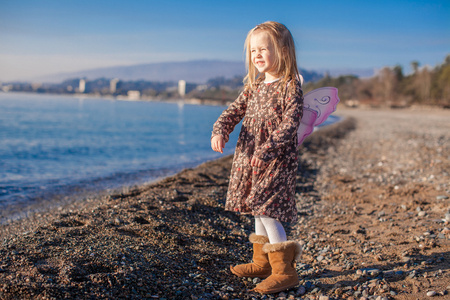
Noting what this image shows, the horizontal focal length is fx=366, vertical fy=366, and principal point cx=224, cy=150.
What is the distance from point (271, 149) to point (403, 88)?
80345mm

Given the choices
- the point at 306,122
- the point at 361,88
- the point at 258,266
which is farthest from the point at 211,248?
the point at 361,88

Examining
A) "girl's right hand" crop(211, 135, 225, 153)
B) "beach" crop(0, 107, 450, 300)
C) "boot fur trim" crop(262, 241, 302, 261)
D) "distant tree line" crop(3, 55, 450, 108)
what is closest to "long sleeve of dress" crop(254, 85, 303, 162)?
"girl's right hand" crop(211, 135, 225, 153)

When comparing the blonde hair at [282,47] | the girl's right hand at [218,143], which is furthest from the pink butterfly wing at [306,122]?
the girl's right hand at [218,143]

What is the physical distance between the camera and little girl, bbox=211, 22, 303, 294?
8.10 ft

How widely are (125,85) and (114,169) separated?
14256 centimetres

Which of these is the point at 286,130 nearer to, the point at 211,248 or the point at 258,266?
the point at 258,266

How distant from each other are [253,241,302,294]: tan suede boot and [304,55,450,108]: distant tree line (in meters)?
48.6

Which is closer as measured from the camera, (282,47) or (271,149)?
(271,149)

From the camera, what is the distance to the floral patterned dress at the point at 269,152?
243cm

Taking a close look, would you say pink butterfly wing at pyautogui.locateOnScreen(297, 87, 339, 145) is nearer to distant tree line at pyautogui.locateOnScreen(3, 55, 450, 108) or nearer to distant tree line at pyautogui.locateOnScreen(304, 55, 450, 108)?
distant tree line at pyautogui.locateOnScreen(3, 55, 450, 108)

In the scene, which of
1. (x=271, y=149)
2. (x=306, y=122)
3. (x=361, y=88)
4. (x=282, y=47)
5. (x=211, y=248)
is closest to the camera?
(x=271, y=149)

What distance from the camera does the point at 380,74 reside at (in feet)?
266

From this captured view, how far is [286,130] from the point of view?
7.86 ft

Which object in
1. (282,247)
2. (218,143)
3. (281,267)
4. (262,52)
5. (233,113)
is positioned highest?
(262,52)
